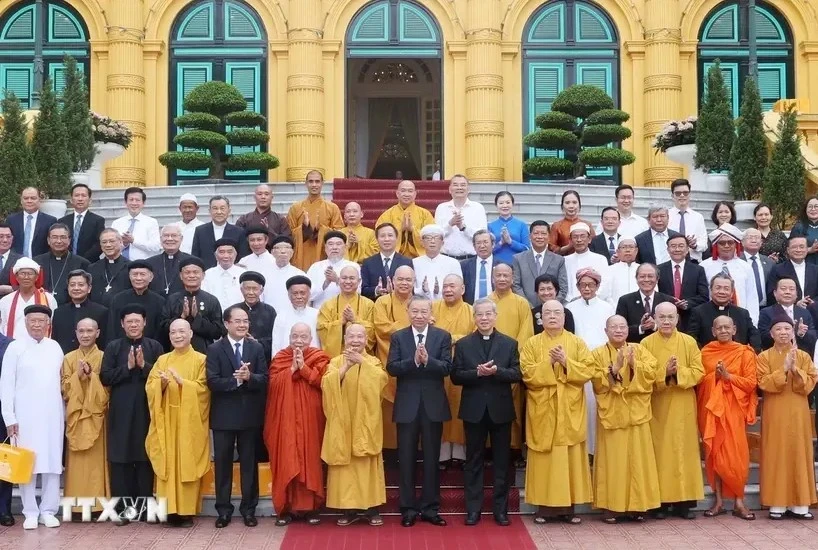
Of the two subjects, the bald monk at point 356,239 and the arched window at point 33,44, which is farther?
the arched window at point 33,44

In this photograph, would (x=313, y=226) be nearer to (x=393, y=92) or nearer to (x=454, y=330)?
(x=454, y=330)

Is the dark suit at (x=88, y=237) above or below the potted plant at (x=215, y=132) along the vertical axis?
below

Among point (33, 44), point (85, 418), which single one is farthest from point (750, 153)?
point (33, 44)

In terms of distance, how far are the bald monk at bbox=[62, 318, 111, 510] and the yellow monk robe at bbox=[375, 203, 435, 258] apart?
10.8 ft

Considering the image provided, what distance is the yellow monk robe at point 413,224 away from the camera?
12.4 metres

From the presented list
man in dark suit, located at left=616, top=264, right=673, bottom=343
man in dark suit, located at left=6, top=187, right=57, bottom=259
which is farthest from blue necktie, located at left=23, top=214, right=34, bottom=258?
man in dark suit, located at left=616, top=264, right=673, bottom=343

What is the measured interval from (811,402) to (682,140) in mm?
7608

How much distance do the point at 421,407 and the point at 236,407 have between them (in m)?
1.48

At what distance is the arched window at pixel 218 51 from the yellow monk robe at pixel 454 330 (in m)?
11.5

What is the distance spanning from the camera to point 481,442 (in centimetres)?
998

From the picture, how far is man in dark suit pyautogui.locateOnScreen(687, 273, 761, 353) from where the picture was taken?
10.6 meters

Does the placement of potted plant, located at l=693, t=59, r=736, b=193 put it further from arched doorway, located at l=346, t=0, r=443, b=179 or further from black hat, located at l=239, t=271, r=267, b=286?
black hat, located at l=239, t=271, r=267, b=286

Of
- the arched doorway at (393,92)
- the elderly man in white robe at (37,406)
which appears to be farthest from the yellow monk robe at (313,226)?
the arched doorway at (393,92)

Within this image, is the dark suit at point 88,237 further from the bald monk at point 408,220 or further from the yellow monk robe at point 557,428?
the yellow monk robe at point 557,428
